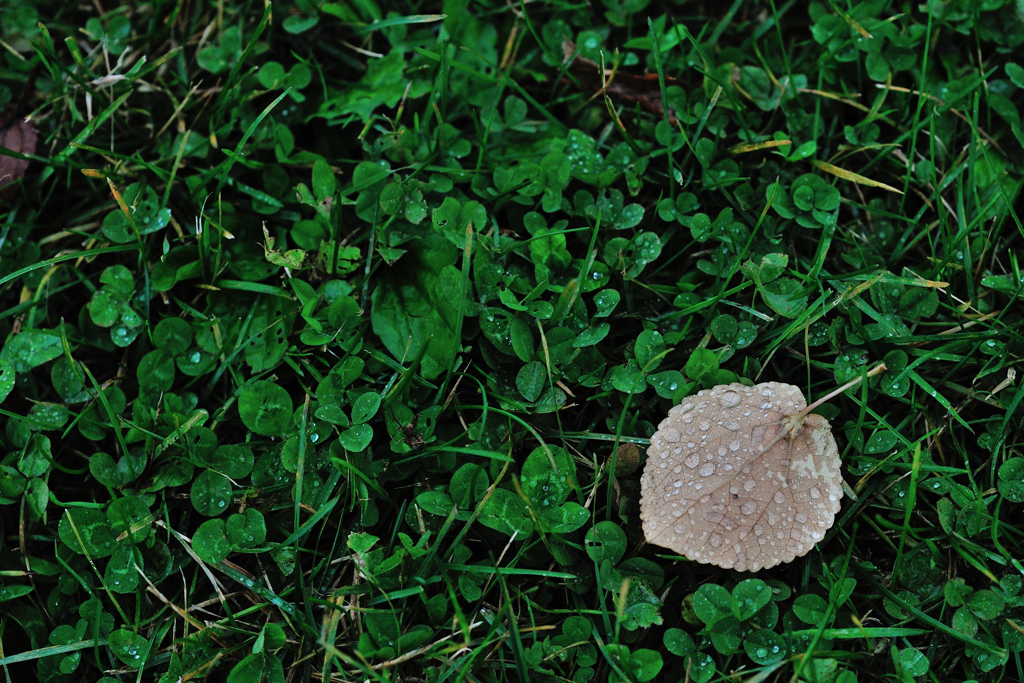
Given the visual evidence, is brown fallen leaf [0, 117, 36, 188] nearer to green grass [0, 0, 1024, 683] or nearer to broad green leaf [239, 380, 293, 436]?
green grass [0, 0, 1024, 683]

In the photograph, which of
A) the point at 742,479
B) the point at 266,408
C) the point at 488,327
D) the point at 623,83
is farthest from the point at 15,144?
the point at 742,479

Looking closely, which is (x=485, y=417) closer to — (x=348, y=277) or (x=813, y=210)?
(x=348, y=277)

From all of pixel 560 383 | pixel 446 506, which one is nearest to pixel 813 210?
pixel 560 383

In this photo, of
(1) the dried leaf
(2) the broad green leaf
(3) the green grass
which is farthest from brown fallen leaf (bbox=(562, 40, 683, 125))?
(2) the broad green leaf

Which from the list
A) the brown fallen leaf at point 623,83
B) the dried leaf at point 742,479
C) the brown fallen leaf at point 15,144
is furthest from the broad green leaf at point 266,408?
the brown fallen leaf at point 623,83

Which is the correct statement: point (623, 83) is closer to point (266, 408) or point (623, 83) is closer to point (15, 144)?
point (266, 408)

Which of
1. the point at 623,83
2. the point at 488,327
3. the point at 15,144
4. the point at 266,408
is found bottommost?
the point at 266,408
